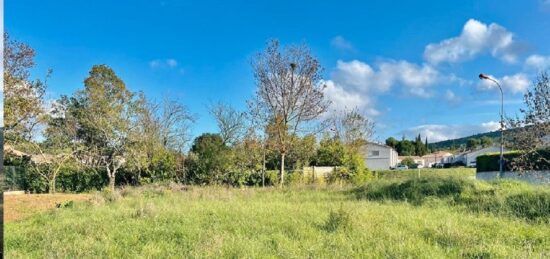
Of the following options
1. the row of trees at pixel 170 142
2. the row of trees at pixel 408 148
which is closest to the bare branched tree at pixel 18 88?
the row of trees at pixel 170 142

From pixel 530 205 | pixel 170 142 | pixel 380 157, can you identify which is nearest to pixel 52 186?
pixel 170 142

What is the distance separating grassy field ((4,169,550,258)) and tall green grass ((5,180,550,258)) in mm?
14

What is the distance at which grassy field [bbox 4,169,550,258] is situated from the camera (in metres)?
5.20

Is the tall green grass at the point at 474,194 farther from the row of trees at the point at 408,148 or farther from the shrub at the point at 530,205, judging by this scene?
the row of trees at the point at 408,148

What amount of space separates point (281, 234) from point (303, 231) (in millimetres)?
332

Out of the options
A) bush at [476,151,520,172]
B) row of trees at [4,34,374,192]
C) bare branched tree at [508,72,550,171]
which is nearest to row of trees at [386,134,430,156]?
bush at [476,151,520,172]

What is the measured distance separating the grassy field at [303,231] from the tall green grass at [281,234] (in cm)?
1

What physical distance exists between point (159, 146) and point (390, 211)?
16405 mm

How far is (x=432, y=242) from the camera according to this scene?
5.65 meters

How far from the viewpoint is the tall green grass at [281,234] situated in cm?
516

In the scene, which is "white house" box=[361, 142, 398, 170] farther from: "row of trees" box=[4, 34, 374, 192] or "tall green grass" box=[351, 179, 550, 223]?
"tall green grass" box=[351, 179, 550, 223]

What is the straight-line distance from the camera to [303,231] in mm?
6277

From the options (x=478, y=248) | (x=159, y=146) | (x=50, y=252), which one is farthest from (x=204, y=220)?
(x=159, y=146)

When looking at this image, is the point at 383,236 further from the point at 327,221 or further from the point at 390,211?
the point at 390,211
